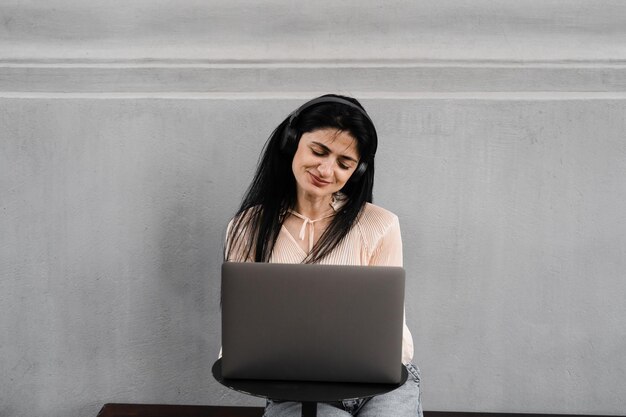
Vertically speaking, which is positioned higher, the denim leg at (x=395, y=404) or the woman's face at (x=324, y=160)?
the woman's face at (x=324, y=160)

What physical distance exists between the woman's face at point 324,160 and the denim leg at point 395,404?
1.76ft

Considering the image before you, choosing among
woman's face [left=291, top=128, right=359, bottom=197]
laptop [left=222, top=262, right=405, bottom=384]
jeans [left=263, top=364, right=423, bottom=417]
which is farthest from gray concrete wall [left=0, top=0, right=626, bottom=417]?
laptop [left=222, top=262, right=405, bottom=384]

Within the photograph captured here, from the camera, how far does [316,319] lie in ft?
4.29

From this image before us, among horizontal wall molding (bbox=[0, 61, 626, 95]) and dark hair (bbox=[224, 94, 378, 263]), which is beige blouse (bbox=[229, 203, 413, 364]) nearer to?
dark hair (bbox=[224, 94, 378, 263])

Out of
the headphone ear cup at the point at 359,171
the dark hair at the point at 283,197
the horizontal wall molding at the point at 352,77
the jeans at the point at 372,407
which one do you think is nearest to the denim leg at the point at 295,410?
the jeans at the point at 372,407

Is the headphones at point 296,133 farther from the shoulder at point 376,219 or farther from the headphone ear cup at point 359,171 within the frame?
the shoulder at point 376,219

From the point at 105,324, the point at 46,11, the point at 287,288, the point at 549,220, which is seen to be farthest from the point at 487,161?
the point at 46,11

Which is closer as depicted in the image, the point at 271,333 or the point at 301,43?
the point at 271,333

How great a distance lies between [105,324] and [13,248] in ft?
1.30

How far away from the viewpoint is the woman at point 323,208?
168 centimetres

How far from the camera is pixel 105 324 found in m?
2.24

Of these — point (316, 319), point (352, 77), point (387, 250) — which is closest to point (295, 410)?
point (316, 319)

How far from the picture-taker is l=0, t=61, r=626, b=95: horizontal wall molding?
7.00 ft

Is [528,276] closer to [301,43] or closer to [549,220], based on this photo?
[549,220]
